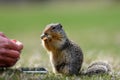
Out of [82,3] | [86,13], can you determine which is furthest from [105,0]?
[86,13]

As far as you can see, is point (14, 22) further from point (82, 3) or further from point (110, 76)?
point (110, 76)

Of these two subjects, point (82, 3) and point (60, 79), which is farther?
point (82, 3)

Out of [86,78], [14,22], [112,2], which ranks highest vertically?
[112,2]

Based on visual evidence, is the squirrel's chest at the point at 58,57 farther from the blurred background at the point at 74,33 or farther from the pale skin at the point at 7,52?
the blurred background at the point at 74,33

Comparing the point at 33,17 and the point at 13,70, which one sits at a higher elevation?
the point at 33,17

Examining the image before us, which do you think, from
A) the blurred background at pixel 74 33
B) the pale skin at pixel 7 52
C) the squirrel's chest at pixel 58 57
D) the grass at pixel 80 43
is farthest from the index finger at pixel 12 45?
the blurred background at pixel 74 33

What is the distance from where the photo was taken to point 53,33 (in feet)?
31.2

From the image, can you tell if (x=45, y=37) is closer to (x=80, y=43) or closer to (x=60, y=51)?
(x=60, y=51)

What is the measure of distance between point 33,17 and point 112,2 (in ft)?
48.4

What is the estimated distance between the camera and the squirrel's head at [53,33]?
943 centimetres

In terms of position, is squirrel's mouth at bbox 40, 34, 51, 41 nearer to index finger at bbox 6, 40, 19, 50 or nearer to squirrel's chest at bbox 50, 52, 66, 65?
squirrel's chest at bbox 50, 52, 66, 65

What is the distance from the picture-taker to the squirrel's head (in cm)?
943

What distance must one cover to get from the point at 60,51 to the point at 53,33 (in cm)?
29

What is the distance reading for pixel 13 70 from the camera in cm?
978
